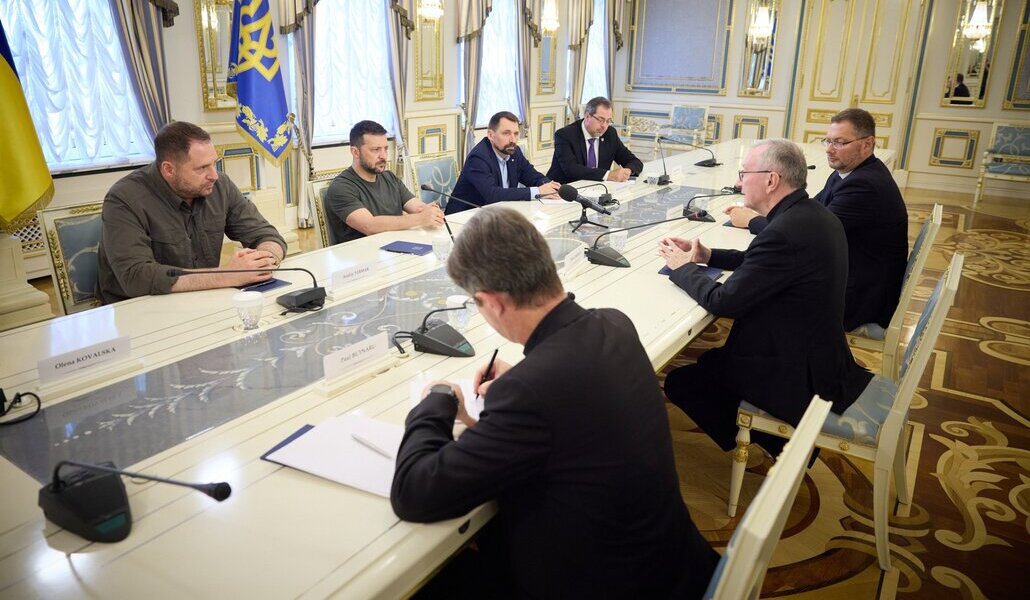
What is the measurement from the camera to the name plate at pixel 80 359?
141 centimetres

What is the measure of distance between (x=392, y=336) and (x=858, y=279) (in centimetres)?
192

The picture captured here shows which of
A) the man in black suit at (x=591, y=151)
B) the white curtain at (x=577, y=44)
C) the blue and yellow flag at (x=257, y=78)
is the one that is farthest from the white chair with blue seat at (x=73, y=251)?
the white curtain at (x=577, y=44)

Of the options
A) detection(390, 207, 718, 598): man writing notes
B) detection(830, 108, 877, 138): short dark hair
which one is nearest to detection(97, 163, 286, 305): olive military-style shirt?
detection(390, 207, 718, 598): man writing notes

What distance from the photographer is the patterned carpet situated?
192 centimetres

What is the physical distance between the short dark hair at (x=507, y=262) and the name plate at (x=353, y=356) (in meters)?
0.44

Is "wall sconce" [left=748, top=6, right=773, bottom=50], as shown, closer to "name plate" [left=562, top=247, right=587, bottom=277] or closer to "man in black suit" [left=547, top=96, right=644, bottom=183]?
"man in black suit" [left=547, top=96, right=644, bottom=183]

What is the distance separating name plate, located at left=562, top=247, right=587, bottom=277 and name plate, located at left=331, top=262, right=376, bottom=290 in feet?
2.03

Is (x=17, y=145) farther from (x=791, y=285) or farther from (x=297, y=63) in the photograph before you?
(x=791, y=285)

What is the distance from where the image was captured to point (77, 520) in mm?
988

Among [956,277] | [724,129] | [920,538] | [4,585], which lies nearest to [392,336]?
[4,585]

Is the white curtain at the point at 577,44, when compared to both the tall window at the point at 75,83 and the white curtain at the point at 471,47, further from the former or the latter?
the tall window at the point at 75,83

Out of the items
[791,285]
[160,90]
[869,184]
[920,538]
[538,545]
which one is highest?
[160,90]

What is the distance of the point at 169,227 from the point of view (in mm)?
2262

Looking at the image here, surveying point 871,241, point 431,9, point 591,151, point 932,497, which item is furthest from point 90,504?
point 431,9
